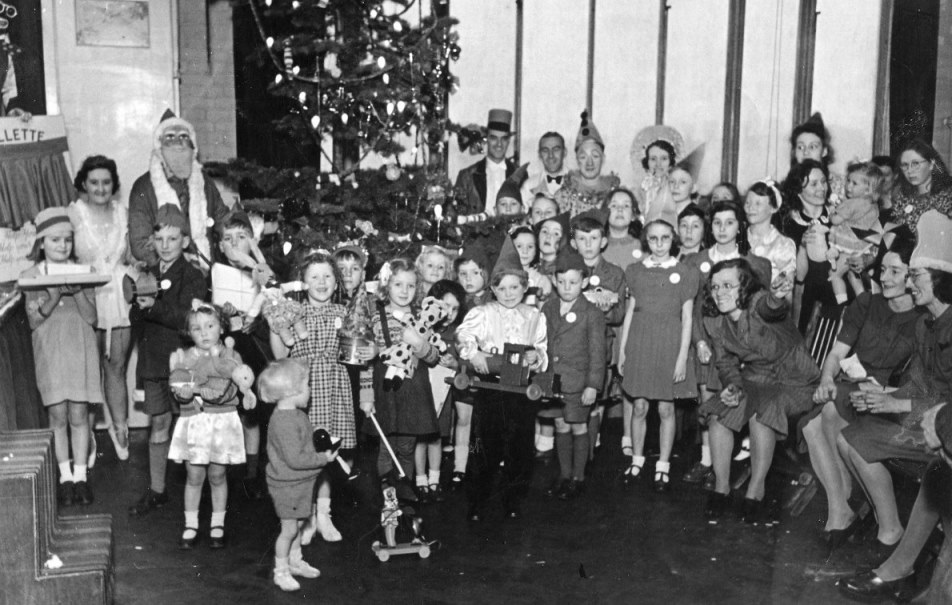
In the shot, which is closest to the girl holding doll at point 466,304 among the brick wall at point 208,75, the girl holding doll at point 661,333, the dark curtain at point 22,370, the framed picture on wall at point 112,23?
the girl holding doll at point 661,333

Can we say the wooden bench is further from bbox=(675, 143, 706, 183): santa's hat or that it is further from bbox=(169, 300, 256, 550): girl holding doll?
bbox=(675, 143, 706, 183): santa's hat

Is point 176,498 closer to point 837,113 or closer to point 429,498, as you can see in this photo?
point 429,498

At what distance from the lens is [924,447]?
4832 mm

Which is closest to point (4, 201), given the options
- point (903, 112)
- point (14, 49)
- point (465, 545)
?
point (14, 49)

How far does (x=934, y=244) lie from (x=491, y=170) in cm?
376

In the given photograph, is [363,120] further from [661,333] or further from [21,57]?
[661,333]

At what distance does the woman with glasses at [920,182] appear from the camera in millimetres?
6246

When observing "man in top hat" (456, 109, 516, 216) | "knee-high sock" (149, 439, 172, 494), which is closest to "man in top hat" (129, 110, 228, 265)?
"knee-high sock" (149, 439, 172, 494)

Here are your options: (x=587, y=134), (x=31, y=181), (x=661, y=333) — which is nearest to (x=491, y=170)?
(x=587, y=134)

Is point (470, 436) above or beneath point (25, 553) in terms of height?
beneath

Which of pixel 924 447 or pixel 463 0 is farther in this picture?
pixel 463 0

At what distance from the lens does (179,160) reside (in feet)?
22.0

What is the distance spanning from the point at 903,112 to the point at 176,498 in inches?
230

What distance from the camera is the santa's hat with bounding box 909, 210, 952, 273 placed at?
4.86 m
